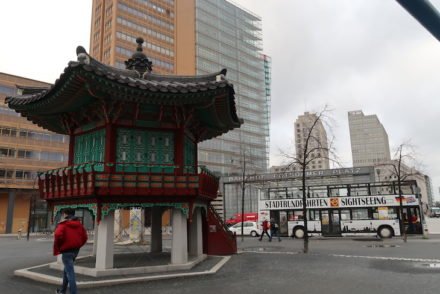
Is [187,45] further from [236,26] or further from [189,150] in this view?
[189,150]

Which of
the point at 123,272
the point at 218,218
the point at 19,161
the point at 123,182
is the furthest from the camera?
the point at 19,161

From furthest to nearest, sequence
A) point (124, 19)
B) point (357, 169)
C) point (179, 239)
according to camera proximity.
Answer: point (124, 19) → point (357, 169) → point (179, 239)

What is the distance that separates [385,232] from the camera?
97.9ft

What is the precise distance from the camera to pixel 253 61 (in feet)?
356

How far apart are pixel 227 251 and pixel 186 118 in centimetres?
814

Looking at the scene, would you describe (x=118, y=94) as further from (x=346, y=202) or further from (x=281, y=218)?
(x=281, y=218)

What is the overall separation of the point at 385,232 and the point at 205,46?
75027 millimetres

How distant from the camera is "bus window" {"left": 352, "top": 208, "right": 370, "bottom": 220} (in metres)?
30.3

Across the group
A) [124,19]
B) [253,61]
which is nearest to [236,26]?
[253,61]

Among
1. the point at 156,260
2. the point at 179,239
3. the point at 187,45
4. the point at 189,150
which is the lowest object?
the point at 156,260

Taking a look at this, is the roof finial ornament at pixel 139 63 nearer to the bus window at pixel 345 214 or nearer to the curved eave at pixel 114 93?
the curved eave at pixel 114 93

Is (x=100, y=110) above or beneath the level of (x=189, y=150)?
above

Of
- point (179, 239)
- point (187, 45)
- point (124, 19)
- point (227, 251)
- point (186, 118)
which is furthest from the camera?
point (187, 45)

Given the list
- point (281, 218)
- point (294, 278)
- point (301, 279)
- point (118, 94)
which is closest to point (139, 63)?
point (118, 94)
